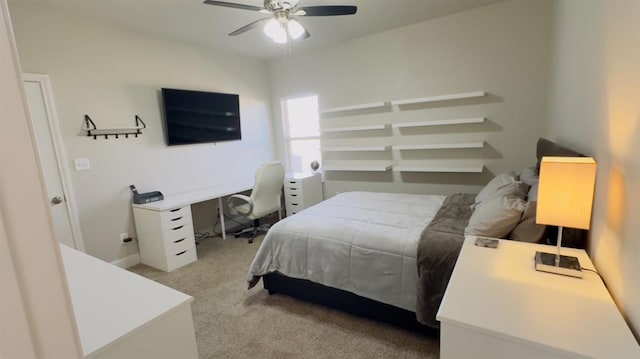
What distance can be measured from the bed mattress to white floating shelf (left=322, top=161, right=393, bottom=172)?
4.37ft

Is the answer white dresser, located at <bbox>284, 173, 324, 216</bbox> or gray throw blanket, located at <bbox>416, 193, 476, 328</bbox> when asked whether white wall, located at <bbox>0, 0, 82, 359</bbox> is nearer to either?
gray throw blanket, located at <bbox>416, 193, 476, 328</bbox>

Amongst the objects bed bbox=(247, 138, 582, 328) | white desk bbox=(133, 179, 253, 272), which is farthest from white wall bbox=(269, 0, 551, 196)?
white desk bbox=(133, 179, 253, 272)

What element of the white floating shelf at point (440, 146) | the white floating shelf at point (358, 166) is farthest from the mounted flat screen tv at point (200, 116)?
the white floating shelf at point (440, 146)

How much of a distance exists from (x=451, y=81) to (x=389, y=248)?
2587 mm

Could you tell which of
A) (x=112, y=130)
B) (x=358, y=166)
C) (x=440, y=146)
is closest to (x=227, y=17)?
(x=112, y=130)

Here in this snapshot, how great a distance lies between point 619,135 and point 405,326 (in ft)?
5.28

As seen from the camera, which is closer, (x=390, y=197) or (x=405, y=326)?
(x=405, y=326)

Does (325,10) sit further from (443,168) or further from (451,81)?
(443,168)

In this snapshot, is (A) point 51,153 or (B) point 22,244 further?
(A) point 51,153

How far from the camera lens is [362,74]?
4301 millimetres

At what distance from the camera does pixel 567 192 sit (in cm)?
121

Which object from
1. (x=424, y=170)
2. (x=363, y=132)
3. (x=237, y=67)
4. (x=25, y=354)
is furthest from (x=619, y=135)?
(x=237, y=67)

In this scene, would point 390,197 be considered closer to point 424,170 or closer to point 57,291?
point 424,170

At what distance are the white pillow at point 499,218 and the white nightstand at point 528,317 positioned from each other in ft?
1.35
